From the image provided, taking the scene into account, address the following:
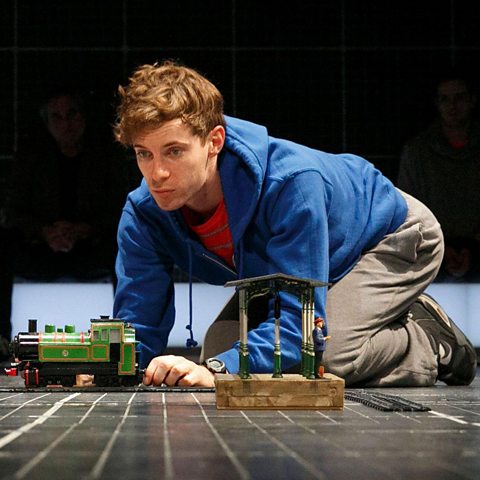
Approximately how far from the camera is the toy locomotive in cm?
226

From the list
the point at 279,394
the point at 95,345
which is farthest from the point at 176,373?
the point at 279,394

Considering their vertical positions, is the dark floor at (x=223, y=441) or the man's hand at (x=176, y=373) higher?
the man's hand at (x=176, y=373)

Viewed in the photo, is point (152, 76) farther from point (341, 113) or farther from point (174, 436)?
point (341, 113)

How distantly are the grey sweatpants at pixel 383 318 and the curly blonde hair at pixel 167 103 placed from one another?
589 millimetres

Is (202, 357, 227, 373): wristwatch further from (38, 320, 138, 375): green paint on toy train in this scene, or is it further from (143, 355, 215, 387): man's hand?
(38, 320, 138, 375): green paint on toy train

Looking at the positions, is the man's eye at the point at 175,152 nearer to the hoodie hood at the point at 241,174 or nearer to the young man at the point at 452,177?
the hoodie hood at the point at 241,174

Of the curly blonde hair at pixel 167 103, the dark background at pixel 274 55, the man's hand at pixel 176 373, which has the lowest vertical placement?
the man's hand at pixel 176 373

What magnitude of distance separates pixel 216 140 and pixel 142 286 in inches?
19.6

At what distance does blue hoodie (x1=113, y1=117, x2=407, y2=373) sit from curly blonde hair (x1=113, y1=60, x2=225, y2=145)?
0.43ft

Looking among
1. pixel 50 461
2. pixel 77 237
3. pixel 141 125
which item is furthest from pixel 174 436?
pixel 77 237

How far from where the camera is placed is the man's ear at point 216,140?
2.30m

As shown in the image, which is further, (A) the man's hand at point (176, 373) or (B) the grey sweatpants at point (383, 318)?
(B) the grey sweatpants at point (383, 318)

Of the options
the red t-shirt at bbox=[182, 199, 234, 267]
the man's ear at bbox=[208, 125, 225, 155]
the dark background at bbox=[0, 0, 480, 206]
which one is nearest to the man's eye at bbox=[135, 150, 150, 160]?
the man's ear at bbox=[208, 125, 225, 155]

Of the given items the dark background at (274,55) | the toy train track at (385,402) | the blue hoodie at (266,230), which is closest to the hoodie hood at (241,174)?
the blue hoodie at (266,230)
